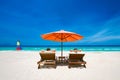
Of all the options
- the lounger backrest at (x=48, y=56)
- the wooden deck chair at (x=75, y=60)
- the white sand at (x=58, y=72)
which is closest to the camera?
the white sand at (x=58, y=72)

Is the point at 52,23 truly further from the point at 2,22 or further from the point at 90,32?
the point at 2,22

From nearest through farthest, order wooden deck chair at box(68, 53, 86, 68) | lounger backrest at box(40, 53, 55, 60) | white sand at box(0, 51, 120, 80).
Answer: white sand at box(0, 51, 120, 80) < lounger backrest at box(40, 53, 55, 60) < wooden deck chair at box(68, 53, 86, 68)

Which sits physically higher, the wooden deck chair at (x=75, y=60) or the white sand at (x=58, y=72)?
the wooden deck chair at (x=75, y=60)

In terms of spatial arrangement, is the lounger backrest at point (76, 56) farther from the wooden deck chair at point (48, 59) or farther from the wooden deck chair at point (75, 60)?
the wooden deck chair at point (48, 59)

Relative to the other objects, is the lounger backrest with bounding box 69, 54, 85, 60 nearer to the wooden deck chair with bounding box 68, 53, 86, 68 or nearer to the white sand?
the wooden deck chair with bounding box 68, 53, 86, 68

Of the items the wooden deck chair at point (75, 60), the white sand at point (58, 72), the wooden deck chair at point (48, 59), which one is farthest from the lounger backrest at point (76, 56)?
the wooden deck chair at point (48, 59)

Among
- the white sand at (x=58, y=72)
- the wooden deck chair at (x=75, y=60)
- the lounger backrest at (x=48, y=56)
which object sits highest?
the lounger backrest at (x=48, y=56)

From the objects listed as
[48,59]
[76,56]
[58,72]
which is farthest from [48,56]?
[76,56]

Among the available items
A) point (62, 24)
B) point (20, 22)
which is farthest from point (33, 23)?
point (62, 24)

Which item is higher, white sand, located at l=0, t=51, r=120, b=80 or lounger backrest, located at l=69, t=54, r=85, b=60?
lounger backrest, located at l=69, t=54, r=85, b=60

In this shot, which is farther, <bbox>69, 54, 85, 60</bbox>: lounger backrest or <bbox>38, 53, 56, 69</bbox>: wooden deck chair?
<bbox>69, 54, 85, 60</bbox>: lounger backrest

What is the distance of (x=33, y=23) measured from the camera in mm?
44094

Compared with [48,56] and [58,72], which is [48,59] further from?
[58,72]

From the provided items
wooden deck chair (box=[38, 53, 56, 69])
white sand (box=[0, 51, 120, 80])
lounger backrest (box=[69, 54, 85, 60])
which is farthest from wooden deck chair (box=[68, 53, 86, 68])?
wooden deck chair (box=[38, 53, 56, 69])
